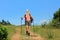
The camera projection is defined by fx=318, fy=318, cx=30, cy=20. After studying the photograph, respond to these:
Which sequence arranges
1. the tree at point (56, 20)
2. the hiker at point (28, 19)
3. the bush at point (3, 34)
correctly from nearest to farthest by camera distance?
the bush at point (3, 34) → the hiker at point (28, 19) → the tree at point (56, 20)

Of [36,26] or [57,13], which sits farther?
[57,13]

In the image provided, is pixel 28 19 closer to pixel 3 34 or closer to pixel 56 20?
pixel 3 34

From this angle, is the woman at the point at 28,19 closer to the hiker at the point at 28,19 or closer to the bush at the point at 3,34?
the hiker at the point at 28,19

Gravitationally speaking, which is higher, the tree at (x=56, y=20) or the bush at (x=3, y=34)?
the tree at (x=56, y=20)

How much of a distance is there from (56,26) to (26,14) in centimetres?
757

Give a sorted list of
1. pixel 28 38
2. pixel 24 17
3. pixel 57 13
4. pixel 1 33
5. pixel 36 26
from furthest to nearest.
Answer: pixel 57 13 < pixel 36 26 < pixel 24 17 < pixel 28 38 < pixel 1 33

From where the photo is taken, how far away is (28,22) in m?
22.2

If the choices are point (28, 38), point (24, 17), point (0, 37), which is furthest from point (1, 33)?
point (24, 17)

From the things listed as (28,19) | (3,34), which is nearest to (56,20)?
(28,19)

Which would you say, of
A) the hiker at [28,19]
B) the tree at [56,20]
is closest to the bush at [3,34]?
the hiker at [28,19]

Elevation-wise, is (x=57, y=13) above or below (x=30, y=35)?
above

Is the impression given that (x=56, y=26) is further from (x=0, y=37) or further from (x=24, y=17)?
(x=0, y=37)

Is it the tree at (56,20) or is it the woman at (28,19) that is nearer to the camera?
the woman at (28,19)

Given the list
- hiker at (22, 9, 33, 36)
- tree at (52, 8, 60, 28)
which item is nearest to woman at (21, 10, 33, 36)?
hiker at (22, 9, 33, 36)
